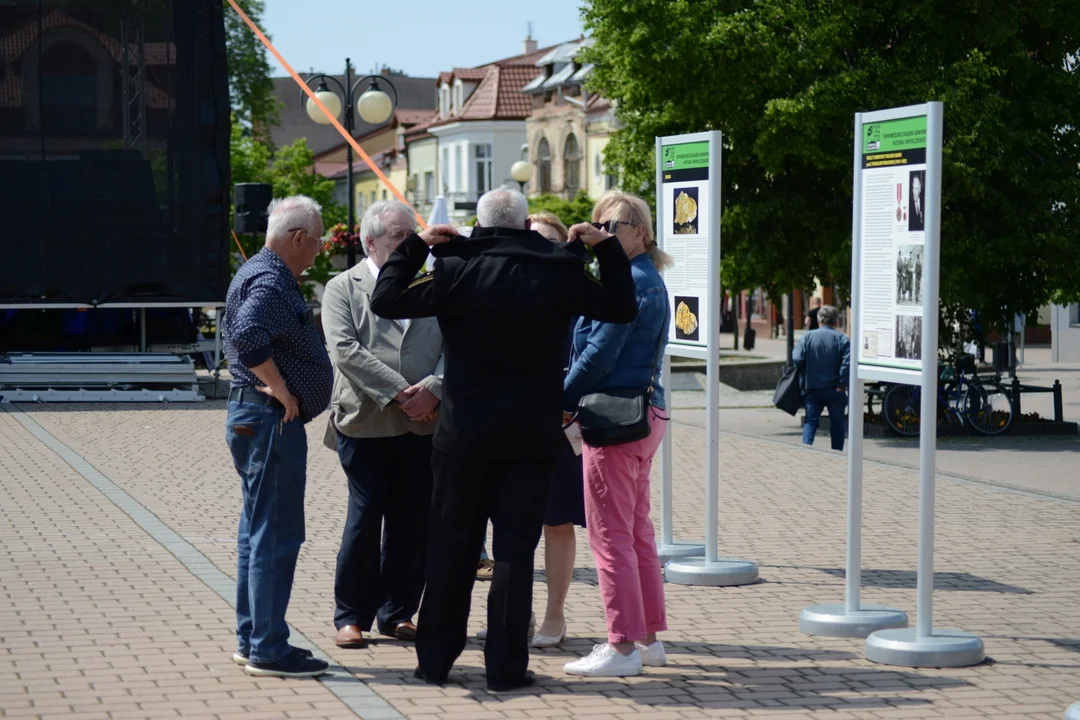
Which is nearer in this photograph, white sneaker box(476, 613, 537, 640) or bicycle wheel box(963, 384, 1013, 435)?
white sneaker box(476, 613, 537, 640)

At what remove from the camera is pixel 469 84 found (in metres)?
77.0

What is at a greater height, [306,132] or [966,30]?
[306,132]

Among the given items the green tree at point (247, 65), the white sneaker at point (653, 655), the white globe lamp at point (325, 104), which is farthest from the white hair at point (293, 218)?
the green tree at point (247, 65)

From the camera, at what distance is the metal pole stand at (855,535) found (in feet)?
23.2

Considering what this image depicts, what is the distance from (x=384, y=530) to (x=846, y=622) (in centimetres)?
215

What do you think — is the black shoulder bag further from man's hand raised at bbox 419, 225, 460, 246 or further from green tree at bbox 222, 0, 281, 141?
green tree at bbox 222, 0, 281, 141

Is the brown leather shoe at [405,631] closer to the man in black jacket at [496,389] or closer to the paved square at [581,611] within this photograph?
the paved square at [581,611]

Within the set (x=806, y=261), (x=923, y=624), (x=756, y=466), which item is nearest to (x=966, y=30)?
(x=806, y=261)

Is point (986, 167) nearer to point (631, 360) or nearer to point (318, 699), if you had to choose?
point (631, 360)

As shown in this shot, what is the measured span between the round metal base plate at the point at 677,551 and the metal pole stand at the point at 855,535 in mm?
1801

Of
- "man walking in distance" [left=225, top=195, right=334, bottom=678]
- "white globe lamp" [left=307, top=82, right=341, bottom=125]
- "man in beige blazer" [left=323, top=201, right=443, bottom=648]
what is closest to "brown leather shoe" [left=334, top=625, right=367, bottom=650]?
"man in beige blazer" [left=323, top=201, right=443, bottom=648]

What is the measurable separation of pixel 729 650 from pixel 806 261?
13012 millimetres

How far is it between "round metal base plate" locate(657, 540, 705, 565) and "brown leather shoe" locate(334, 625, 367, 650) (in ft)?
8.71

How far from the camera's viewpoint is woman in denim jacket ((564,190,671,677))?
20.6 feet
